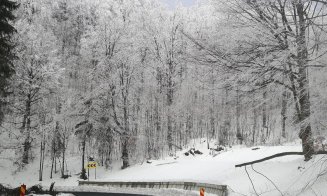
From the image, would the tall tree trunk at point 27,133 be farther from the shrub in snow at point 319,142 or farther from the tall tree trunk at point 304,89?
the tall tree trunk at point 304,89

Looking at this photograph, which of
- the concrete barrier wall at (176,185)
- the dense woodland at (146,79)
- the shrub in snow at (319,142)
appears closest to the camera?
the shrub in snow at (319,142)

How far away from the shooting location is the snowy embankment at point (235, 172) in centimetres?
938

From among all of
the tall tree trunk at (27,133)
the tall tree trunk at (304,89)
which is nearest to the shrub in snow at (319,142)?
the tall tree trunk at (304,89)

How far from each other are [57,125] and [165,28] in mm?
18048

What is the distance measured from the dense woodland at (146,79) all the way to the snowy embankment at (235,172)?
880 mm

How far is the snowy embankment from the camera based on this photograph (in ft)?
30.8

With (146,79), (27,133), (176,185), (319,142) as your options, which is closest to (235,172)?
(176,185)

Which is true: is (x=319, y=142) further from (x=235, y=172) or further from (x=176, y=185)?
(x=176, y=185)

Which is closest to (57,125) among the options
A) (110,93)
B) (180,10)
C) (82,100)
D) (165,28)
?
(82,100)

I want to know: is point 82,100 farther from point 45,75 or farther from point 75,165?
point 75,165

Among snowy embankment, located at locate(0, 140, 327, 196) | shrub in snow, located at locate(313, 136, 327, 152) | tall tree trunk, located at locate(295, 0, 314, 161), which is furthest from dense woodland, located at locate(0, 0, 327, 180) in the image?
snowy embankment, located at locate(0, 140, 327, 196)

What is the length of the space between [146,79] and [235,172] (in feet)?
129

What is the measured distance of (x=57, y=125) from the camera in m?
38.9

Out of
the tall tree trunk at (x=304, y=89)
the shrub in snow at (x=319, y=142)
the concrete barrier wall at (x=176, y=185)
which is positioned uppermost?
the tall tree trunk at (x=304, y=89)
